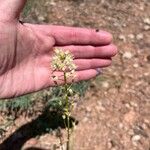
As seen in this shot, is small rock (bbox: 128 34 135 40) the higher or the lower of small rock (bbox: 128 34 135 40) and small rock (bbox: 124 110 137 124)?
the higher

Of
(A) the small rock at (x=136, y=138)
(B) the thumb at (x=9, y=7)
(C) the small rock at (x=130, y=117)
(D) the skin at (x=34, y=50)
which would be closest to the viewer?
(B) the thumb at (x=9, y=7)

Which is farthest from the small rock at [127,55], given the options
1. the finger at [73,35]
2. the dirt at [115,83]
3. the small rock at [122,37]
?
the finger at [73,35]

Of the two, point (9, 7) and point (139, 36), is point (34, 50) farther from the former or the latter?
point (139, 36)

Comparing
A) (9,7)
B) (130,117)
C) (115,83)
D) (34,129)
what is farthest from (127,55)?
(9,7)

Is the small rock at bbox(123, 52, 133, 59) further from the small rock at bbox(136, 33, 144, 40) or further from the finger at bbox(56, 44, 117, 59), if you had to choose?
the finger at bbox(56, 44, 117, 59)

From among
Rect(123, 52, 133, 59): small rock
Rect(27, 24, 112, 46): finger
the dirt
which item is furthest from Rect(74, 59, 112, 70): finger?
Rect(123, 52, 133, 59): small rock

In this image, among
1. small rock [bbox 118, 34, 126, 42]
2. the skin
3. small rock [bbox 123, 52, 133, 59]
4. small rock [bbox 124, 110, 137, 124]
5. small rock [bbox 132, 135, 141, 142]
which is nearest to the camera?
the skin

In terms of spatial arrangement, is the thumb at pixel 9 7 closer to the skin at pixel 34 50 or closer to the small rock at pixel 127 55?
the skin at pixel 34 50
